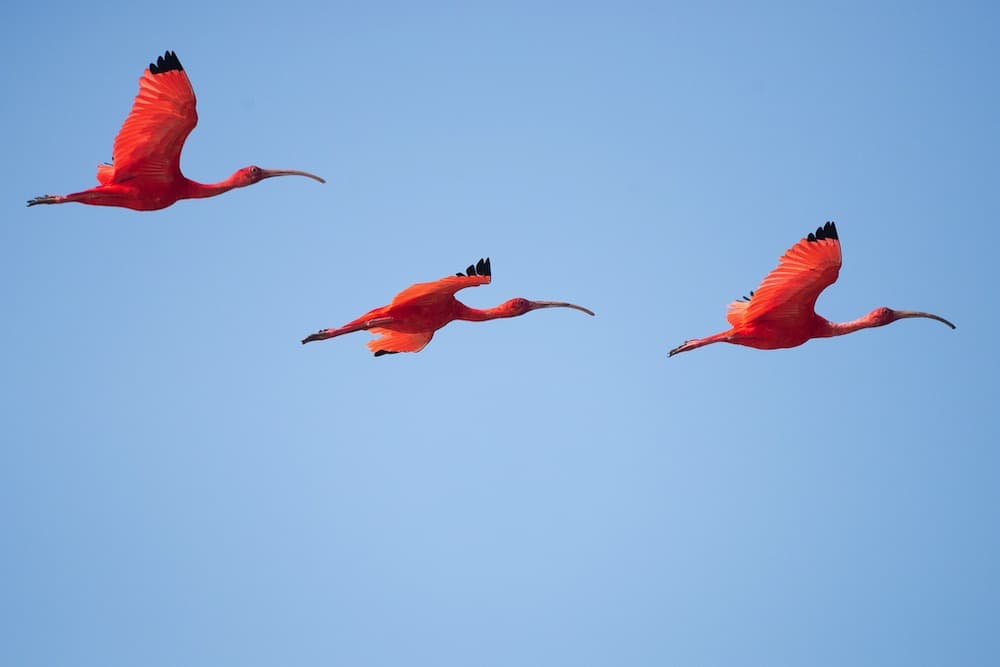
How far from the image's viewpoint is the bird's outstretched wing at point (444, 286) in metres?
33.3

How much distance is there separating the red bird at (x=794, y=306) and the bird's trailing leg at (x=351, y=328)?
5490 mm

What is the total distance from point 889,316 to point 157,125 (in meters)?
14.8

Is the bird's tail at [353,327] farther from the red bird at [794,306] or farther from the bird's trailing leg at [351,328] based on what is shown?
the red bird at [794,306]

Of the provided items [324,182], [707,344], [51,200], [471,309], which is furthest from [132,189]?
[707,344]

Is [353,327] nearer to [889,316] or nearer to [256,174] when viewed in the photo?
[256,174]

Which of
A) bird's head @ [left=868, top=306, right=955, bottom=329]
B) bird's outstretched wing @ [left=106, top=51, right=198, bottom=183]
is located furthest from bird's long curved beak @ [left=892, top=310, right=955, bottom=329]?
bird's outstretched wing @ [left=106, top=51, right=198, bottom=183]

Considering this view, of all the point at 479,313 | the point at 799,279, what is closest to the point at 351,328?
the point at 479,313

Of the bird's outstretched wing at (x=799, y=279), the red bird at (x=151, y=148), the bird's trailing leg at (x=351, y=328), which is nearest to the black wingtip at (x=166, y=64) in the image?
the red bird at (x=151, y=148)

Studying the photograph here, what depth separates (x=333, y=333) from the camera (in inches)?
1348

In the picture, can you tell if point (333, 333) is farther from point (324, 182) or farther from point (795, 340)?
point (795, 340)

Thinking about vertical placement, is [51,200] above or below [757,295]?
above

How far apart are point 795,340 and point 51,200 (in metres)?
14.2

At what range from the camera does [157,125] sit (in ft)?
113

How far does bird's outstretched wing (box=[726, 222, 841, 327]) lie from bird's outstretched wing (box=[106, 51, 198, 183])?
11.1 metres
